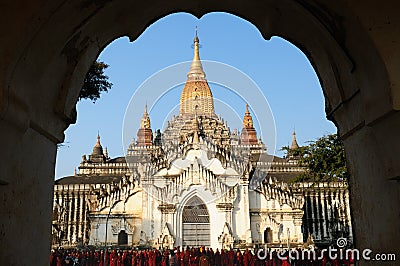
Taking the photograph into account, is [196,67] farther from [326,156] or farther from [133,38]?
[133,38]

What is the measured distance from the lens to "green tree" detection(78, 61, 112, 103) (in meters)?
10.9

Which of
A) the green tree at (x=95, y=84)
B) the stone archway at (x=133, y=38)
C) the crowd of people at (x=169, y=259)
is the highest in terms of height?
the green tree at (x=95, y=84)

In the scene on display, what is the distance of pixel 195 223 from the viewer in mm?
32188

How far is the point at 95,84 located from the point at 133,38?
5563 millimetres

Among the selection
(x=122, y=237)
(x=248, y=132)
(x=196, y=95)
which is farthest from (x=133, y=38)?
(x=196, y=95)

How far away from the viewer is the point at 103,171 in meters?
50.8

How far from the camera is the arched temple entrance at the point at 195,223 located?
31.6 meters

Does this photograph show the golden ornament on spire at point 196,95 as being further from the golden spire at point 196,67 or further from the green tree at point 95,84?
the green tree at point 95,84

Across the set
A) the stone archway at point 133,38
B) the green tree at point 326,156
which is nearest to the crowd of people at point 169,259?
the green tree at point 326,156

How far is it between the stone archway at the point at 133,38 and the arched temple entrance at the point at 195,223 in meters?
27.1

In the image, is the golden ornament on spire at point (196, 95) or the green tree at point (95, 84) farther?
the golden ornament on spire at point (196, 95)

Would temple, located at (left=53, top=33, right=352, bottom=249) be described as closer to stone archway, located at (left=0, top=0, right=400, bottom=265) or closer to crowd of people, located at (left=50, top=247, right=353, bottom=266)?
crowd of people, located at (left=50, top=247, right=353, bottom=266)

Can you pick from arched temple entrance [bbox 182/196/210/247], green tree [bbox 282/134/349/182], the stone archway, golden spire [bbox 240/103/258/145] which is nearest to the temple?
arched temple entrance [bbox 182/196/210/247]

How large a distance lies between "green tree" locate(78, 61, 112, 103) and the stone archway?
5.24 m
